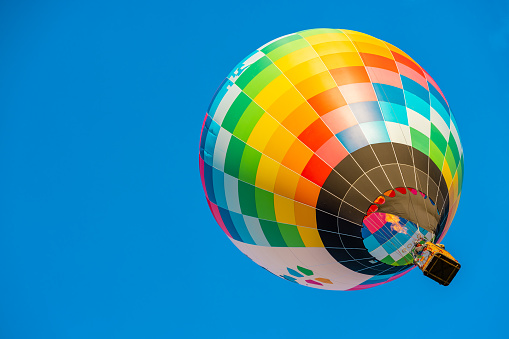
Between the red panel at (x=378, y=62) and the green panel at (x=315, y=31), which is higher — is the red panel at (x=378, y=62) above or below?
below

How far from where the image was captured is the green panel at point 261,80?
16938mm

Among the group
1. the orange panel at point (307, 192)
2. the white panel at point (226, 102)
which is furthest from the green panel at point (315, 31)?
the orange panel at point (307, 192)

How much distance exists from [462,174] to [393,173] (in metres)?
3.03

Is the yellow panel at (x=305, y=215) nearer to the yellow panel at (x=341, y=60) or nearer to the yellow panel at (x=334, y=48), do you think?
the yellow panel at (x=341, y=60)

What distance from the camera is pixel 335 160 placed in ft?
49.4

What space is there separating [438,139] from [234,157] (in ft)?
14.4

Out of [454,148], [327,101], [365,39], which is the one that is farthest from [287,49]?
[454,148]

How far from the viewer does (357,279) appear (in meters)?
17.0

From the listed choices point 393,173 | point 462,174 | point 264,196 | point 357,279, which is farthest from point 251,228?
point 462,174

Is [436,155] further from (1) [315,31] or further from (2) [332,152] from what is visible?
(1) [315,31]

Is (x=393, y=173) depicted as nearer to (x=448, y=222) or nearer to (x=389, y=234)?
(x=389, y=234)

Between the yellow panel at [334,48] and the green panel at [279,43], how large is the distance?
84 cm

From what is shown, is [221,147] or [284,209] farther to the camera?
[221,147]

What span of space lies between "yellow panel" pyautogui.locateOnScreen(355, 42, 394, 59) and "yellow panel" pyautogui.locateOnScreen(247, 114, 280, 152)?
8.86ft
